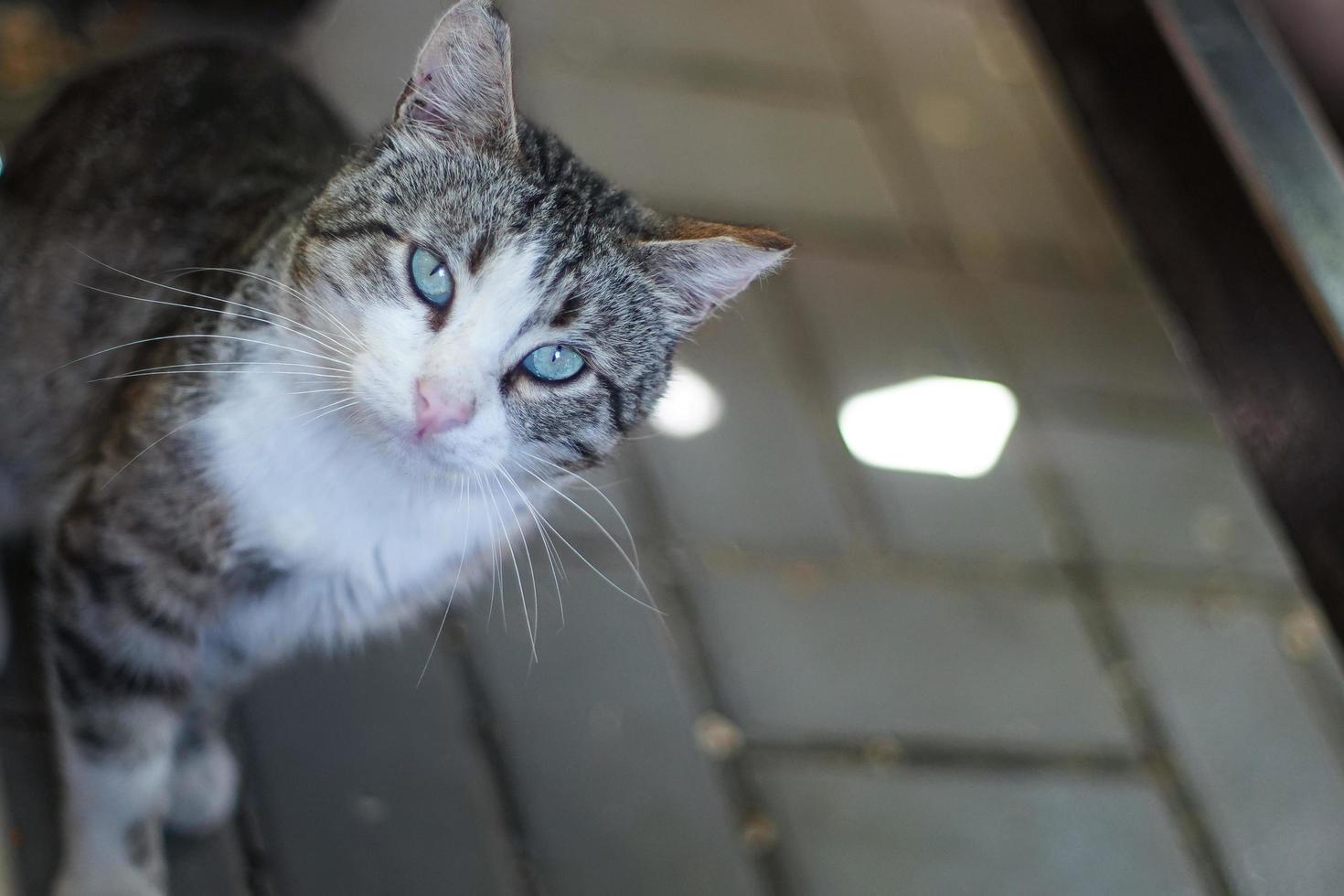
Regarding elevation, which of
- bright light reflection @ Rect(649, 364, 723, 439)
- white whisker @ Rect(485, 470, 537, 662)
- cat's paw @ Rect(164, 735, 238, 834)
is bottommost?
cat's paw @ Rect(164, 735, 238, 834)

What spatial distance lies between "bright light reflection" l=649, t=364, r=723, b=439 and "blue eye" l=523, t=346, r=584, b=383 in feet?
→ 3.06

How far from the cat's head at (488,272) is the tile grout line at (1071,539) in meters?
1.33

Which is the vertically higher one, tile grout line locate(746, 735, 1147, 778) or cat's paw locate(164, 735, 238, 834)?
cat's paw locate(164, 735, 238, 834)

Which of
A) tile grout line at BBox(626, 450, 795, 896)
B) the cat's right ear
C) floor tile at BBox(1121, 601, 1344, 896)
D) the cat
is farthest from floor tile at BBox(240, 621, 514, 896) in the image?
floor tile at BBox(1121, 601, 1344, 896)

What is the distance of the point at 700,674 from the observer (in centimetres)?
214

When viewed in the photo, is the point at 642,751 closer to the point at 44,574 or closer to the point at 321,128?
the point at 44,574

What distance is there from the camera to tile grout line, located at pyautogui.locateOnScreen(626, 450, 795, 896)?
6.46ft

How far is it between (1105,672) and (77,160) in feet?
6.51

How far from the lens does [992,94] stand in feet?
10.8

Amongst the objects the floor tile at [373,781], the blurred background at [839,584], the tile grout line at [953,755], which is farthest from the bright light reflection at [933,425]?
the floor tile at [373,781]

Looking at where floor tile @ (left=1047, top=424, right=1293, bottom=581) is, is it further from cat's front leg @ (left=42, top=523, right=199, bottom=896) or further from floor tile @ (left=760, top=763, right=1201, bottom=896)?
cat's front leg @ (left=42, top=523, right=199, bottom=896)

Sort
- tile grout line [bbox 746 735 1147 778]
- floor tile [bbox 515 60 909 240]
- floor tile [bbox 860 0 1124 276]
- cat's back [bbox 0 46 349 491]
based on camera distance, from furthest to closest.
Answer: floor tile [bbox 860 0 1124 276]
floor tile [bbox 515 60 909 240]
tile grout line [bbox 746 735 1147 778]
cat's back [bbox 0 46 349 491]

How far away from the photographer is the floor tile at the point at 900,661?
86.2 inches

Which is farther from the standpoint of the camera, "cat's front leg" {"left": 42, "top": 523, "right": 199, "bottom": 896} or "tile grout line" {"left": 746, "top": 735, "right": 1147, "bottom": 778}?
"tile grout line" {"left": 746, "top": 735, "right": 1147, "bottom": 778}
